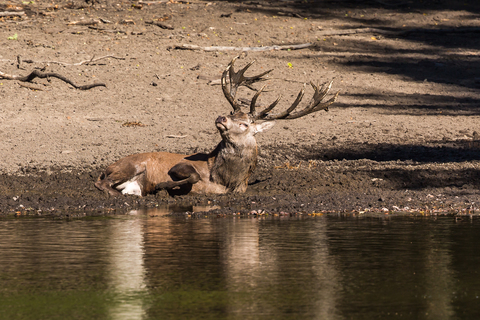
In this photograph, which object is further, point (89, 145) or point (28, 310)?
point (89, 145)

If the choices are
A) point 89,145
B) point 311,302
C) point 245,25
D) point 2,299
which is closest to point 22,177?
point 89,145

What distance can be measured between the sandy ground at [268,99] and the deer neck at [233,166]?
0.32 meters

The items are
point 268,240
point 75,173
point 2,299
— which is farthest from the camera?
point 75,173

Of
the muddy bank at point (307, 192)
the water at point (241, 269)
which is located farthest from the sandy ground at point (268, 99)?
the water at point (241, 269)

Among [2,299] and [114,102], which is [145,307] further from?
[114,102]

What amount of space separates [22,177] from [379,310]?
992cm

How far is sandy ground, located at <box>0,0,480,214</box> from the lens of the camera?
13.2m

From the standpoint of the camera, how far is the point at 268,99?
20.8 m

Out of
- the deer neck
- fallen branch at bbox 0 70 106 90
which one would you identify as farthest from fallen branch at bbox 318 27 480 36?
the deer neck

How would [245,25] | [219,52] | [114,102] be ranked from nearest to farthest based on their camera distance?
[114,102], [219,52], [245,25]

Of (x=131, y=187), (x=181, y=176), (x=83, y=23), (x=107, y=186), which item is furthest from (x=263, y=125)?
(x=83, y=23)

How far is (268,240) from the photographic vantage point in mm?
8234

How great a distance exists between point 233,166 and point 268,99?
25.8ft

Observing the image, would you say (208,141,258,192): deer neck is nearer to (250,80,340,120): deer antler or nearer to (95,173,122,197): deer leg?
(250,80,340,120): deer antler
